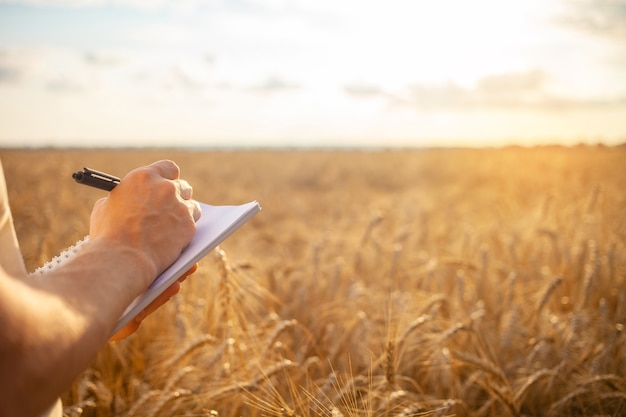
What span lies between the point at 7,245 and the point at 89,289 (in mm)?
133

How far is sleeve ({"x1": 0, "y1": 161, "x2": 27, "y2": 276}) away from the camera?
74cm

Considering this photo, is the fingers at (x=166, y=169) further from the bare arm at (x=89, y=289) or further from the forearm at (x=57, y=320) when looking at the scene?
the forearm at (x=57, y=320)

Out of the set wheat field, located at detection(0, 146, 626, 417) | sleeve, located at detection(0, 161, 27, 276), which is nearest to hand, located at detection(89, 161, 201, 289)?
sleeve, located at detection(0, 161, 27, 276)

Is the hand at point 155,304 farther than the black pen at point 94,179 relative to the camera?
Yes

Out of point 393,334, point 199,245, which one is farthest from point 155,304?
point 393,334

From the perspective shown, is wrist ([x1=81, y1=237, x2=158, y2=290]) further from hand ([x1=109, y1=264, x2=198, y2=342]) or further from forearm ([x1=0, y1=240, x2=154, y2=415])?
hand ([x1=109, y1=264, x2=198, y2=342])

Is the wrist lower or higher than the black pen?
lower

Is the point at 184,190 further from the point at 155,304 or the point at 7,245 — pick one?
the point at 7,245

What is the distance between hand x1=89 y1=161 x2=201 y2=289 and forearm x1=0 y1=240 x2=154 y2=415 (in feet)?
0.15

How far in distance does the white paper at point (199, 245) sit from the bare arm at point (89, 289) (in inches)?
0.9

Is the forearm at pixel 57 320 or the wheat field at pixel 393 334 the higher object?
the forearm at pixel 57 320

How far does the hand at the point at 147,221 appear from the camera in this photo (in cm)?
88

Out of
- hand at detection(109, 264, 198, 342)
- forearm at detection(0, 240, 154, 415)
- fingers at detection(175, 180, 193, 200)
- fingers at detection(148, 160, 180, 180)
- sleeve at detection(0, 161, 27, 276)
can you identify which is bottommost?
hand at detection(109, 264, 198, 342)

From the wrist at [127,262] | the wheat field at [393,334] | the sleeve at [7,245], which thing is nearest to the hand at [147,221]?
the wrist at [127,262]
